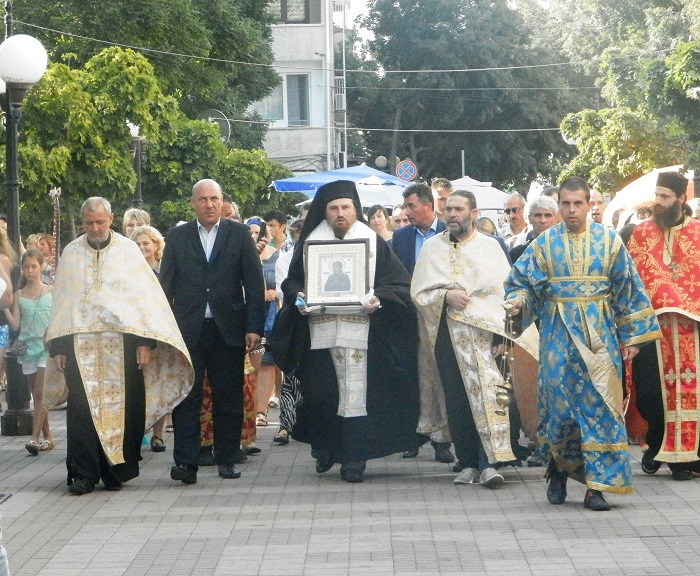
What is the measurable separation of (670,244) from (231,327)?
3114 mm

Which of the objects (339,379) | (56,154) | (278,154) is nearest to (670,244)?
(339,379)

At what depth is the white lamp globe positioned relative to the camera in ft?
47.9

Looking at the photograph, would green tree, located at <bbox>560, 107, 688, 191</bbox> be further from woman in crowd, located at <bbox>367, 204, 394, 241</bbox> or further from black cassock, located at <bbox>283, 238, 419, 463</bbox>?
black cassock, located at <bbox>283, 238, 419, 463</bbox>

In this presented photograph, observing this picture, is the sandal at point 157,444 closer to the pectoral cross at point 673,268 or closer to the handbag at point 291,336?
the handbag at point 291,336

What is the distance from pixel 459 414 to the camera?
10961 millimetres

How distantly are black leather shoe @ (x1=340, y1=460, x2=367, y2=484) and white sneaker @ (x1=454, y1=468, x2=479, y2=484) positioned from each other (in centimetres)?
68

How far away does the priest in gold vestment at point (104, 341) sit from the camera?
35.9 ft

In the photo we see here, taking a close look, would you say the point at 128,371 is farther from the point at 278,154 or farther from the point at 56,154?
the point at 278,154

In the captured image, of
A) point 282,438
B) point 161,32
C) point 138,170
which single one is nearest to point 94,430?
point 282,438

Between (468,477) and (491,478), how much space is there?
32 centimetres

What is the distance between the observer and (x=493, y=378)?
1081 centimetres

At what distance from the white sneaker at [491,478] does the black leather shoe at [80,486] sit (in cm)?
264

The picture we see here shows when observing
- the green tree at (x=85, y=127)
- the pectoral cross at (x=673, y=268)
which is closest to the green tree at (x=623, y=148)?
the green tree at (x=85, y=127)

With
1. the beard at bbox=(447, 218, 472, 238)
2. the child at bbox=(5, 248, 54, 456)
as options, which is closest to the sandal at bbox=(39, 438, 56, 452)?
the child at bbox=(5, 248, 54, 456)
